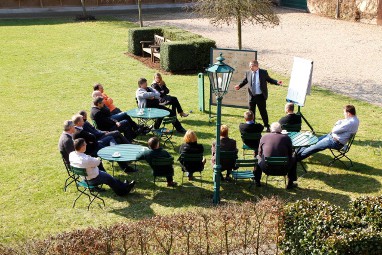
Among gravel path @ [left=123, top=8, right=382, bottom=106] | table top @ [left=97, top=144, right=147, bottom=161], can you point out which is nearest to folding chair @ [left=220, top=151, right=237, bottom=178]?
table top @ [left=97, top=144, right=147, bottom=161]

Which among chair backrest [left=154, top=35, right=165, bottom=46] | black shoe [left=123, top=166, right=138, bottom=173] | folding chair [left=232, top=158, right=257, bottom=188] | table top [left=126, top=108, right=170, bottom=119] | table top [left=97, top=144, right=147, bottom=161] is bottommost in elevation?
black shoe [left=123, top=166, right=138, bottom=173]

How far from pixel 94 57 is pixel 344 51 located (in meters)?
11.4

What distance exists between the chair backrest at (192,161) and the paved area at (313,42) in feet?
28.3

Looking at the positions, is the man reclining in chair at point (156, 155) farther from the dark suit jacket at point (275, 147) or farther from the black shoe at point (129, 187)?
the dark suit jacket at point (275, 147)

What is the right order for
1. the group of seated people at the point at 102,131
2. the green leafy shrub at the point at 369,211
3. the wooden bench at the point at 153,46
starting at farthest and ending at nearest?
the wooden bench at the point at 153,46, the group of seated people at the point at 102,131, the green leafy shrub at the point at 369,211

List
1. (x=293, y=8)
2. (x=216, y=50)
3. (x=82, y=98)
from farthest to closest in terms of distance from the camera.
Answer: (x=293, y=8) < (x=82, y=98) < (x=216, y=50)

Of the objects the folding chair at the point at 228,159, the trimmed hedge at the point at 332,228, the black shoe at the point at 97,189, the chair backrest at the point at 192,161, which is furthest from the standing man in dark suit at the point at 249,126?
the trimmed hedge at the point at 332,228

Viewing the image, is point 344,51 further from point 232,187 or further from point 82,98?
point 232,187

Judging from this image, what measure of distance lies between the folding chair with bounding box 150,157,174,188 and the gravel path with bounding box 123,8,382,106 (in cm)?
929

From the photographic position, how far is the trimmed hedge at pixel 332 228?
25.3ft

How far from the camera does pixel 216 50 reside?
16.5m

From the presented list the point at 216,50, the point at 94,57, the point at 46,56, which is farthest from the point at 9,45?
the point at 216,50

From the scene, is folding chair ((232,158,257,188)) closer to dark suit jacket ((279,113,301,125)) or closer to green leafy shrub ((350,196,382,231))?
dark suit jacket ((279,113,301,125))

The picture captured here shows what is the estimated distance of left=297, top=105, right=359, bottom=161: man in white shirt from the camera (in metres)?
12.2
